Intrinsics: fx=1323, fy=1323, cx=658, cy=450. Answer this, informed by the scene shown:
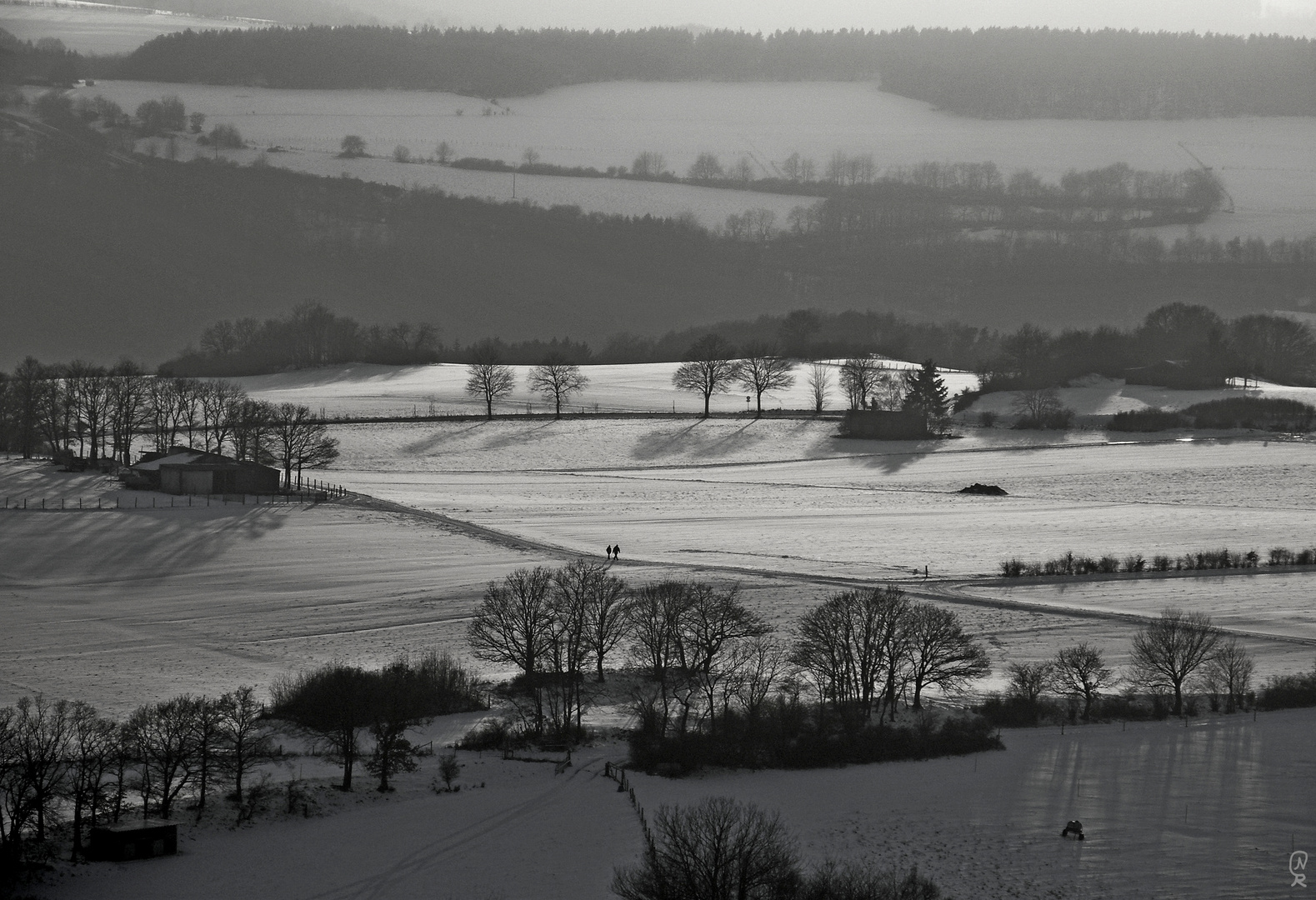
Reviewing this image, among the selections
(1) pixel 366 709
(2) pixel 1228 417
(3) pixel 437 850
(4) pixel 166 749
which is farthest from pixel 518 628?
(2) pixel 1228 417

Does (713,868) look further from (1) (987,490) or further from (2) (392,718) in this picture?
(1) (987,490)

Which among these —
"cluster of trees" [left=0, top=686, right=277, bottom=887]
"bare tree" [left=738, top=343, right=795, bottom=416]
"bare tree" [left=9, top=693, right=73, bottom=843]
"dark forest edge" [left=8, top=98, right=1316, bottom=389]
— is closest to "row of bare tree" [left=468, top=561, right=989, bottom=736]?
"cluster of trees" [left=0, top=686, right=277, bottom=887]

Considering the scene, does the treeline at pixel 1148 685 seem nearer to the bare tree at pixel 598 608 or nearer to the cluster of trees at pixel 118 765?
the bare tree at pixel 598 608

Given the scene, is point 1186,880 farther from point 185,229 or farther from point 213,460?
point 185,229

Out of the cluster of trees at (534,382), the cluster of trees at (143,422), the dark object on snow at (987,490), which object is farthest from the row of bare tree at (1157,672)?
the cluster of trees at (534,382)

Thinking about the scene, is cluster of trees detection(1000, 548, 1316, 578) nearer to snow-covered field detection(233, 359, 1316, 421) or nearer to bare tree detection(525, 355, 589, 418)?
snow-covered field detection(233, 359, 1316, 421)

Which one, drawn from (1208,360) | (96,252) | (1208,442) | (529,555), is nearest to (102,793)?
Result: (529,555)
